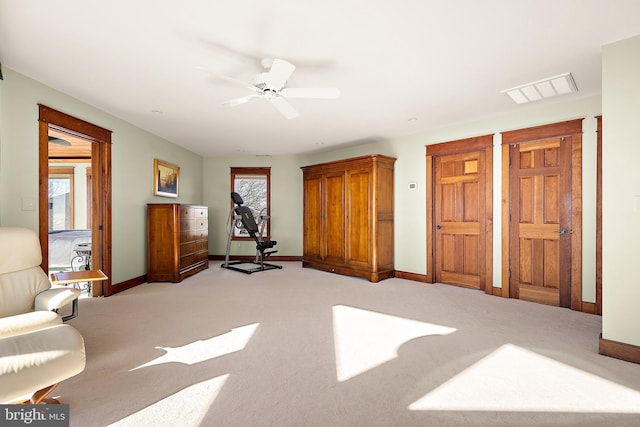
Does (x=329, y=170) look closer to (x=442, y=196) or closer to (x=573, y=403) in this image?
(x=442, y=196)

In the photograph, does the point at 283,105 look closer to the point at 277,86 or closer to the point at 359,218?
the point at 277,86

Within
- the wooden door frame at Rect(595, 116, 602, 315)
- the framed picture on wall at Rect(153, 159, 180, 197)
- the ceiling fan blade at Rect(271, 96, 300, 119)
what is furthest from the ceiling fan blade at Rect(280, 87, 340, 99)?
the framed picture on wall at Rect(153, 159, 180, 197)

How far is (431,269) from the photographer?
5.02 meters

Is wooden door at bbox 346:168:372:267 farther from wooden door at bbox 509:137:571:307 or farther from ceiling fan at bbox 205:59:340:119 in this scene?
ceiling fan at bbox 205:59:340:119

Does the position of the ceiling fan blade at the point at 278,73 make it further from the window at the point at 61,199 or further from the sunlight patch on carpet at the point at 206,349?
the window at the point at 61,199

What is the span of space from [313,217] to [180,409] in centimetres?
471

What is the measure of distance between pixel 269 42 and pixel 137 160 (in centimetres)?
345

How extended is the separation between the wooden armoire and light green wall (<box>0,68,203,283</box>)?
8.76 feet

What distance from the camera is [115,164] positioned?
4.38 metres

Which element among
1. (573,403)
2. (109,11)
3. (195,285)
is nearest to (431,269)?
(573,403)

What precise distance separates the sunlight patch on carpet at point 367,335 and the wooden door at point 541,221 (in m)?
1.79

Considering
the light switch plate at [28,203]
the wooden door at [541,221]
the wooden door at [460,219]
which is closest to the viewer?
the light switch plate at [28,203]

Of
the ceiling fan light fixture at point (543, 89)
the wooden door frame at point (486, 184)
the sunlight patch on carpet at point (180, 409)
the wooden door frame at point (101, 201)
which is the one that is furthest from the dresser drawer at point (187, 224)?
the ceiling fan light fixture at point (543, 89)

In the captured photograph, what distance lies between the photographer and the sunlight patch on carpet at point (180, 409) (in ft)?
5.33
